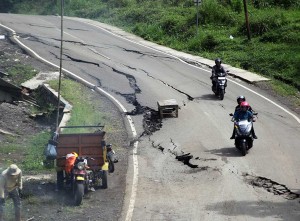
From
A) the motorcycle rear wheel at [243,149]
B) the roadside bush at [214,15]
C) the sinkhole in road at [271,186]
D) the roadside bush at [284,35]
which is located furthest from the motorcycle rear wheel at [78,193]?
the roadside bush at [214,15]

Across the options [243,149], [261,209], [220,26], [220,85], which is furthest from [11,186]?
[220,26]

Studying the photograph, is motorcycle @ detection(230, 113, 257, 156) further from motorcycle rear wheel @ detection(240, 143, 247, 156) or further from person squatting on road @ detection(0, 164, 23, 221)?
person squatting on road @ detection(0, 164, 23, 221)

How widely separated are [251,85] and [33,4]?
34.2m

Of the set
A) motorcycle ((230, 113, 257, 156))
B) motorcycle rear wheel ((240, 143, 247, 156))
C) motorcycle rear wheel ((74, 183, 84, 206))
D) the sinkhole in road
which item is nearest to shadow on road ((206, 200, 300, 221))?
the sinkhole in road

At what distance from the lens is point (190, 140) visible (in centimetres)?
2005

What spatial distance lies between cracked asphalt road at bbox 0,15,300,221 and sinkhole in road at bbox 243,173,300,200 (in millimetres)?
99

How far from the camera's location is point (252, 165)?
1725cm

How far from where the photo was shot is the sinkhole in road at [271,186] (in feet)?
49.0

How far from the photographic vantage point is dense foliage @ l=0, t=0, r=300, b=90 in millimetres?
32625

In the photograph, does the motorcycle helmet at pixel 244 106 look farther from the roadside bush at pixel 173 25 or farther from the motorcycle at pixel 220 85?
the roadside bush at pixel 173 25

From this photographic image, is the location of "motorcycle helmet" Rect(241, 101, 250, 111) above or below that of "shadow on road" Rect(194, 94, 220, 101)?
above

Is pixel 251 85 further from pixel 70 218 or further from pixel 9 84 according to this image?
pixel 70 218

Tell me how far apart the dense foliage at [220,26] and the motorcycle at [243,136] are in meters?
10.7

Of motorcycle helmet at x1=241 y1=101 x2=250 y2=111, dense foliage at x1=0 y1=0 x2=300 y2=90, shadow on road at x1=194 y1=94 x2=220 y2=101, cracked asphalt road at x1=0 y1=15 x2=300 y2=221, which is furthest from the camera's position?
dense foliage at x1=0 y1=0 x2=300 y2=90
